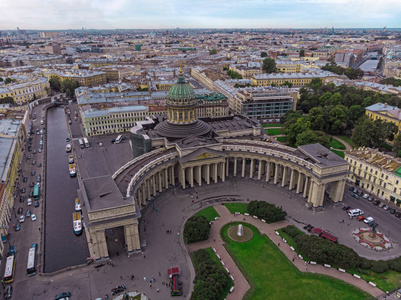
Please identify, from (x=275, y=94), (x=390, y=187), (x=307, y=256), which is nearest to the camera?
(x=307, y=256)

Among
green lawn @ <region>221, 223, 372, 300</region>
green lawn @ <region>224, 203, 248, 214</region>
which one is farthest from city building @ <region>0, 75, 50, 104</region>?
green lawn @ <region>221, 223, 372, 300</region>

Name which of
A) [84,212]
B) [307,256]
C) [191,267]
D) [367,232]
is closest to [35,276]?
[84,212]

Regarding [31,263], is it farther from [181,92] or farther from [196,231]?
[181,92]

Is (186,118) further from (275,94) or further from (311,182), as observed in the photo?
(275,94)

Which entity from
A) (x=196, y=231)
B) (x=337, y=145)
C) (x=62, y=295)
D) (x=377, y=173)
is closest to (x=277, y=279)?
(x=196, y=231)

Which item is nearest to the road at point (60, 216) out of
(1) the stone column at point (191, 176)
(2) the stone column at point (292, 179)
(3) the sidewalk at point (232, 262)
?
(3) the sidewalk at point (232, 262)

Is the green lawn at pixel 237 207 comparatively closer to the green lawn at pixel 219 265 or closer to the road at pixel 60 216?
the green lawn at pixel 219 265

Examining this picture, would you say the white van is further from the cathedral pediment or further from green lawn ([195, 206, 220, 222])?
the cathedral pediment
